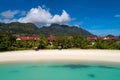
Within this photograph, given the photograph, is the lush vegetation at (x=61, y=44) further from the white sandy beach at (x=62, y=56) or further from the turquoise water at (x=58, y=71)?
the turquoise water at (x=58, y=71)

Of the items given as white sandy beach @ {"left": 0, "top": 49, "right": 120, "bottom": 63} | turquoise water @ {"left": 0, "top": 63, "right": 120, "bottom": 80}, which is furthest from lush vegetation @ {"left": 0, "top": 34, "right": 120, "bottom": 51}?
turquoise water @ {"left": 0, "top": 63, "right": 120, "bottom": 80}

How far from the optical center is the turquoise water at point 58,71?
88.3ft

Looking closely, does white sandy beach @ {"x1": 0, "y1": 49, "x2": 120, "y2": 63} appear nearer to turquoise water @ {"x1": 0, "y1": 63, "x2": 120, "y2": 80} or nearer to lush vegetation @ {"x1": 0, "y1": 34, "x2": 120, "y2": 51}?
turquoise water @ {"x1": 0, "y1": 63, "x2": 120, "y2": 80}

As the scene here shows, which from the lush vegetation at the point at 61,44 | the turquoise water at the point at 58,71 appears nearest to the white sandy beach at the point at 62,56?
the turquoise water at the point at 58,71

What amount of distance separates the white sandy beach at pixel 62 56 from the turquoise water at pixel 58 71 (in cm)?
370

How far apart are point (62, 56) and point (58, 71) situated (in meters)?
9.92

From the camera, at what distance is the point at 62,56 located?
40188 millimetres

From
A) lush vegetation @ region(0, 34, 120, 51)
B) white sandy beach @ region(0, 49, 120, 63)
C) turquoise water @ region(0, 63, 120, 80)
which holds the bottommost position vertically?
turquoise water @ region(0, 63, 120, 80)

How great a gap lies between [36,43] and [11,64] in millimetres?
14109

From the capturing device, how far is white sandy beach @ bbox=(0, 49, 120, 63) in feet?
123

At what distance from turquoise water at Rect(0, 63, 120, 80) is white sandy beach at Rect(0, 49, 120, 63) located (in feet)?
12.1

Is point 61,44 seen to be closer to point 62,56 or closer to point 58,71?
point 62,56

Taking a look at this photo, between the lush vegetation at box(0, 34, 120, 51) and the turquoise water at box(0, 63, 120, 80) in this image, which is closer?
the turquoise water at box(0, 63, 120, 80)

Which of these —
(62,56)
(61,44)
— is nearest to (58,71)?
(62,56)
